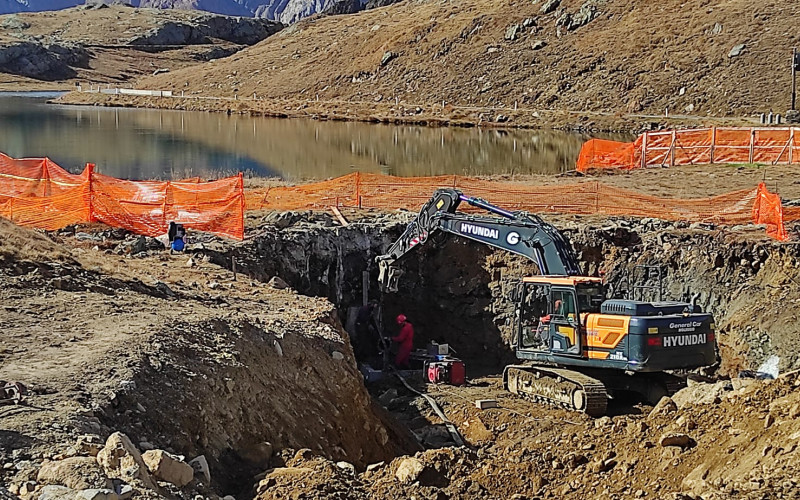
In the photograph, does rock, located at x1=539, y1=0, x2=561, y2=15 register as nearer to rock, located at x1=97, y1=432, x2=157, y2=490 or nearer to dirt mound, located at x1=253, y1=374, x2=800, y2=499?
dirt mound, located at x1=253, y1=374, x2=800, y2=499

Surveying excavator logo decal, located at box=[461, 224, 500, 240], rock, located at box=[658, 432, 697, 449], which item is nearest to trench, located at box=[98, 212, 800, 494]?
excavator logo decal, located at box=[461, 224, 500, 240]

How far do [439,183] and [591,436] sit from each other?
54.8ft

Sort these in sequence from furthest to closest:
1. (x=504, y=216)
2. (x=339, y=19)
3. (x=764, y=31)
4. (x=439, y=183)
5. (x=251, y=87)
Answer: (x=339, y=19), (x=251, y=87), (x=764, y=31), (x=439, y=183), (x=504, y=216)

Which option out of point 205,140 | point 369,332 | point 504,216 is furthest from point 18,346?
point 205,140

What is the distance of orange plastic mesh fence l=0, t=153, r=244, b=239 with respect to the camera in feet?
64.7

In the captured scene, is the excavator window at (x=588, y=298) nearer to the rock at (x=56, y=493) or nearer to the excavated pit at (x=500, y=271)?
the excavated pit at (x=500, y=271)

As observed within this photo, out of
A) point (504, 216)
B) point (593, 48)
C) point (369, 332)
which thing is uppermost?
point (593, 48)

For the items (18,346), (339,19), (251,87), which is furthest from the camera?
(339,19)

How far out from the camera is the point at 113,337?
10672mm

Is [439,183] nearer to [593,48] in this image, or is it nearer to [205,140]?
[205,140]

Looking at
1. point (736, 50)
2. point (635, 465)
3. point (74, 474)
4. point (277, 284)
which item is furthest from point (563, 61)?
point (74, 474)

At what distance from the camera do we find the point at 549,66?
2411 inches

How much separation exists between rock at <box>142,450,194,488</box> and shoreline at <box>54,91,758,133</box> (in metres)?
40.5

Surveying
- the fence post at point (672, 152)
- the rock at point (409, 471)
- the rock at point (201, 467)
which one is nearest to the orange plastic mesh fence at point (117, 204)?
the rock at point (409, 471)
